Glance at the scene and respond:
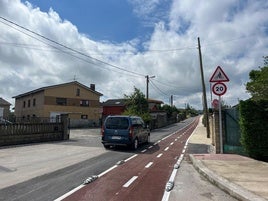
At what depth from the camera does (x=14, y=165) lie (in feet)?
35.3

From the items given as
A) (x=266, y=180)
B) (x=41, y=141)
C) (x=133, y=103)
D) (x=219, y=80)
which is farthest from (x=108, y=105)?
(x=266, y=180)

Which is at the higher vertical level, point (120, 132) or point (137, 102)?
point (137, 102)

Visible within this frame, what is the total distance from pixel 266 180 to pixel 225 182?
106 centimetres

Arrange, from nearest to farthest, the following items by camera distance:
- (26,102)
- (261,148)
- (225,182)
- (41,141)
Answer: (225,182), (261,148), (41,141), (26,102)

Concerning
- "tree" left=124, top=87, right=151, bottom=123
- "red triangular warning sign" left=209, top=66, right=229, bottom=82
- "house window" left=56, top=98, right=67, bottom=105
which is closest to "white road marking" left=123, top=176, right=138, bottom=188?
"red triangular warning sign" left=209, top=66, right=229, bottom=82

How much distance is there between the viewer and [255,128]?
1174 cm

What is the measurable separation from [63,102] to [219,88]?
134 feet

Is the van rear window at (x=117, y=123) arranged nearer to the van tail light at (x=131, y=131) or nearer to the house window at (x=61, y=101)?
the van tail light at (x=131, y=131)

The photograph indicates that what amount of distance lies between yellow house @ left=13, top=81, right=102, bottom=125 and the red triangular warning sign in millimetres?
38268

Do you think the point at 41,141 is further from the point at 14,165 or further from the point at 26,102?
the point at 26,102

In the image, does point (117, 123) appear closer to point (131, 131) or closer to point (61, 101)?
point (131, 131)

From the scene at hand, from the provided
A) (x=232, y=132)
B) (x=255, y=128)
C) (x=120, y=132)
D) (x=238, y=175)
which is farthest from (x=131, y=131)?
(x=238, y=175)

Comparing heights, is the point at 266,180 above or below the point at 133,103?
below

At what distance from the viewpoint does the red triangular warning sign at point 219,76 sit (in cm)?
1238
